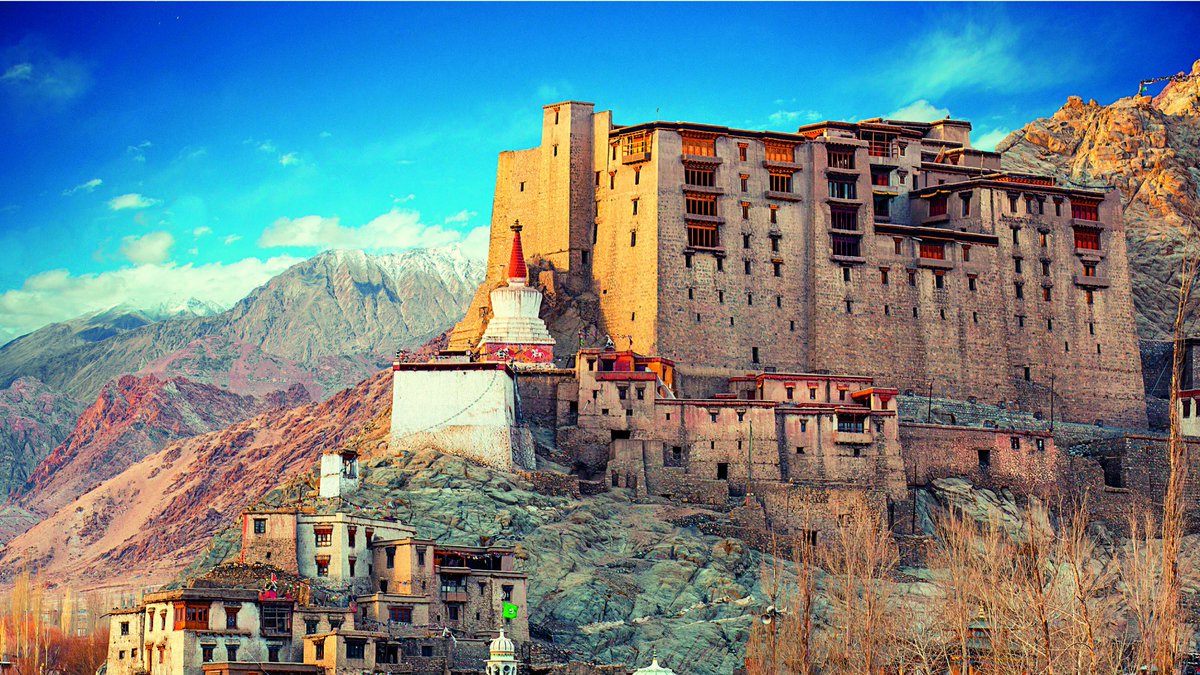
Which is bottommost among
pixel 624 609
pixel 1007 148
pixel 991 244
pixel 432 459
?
pixel 624 609

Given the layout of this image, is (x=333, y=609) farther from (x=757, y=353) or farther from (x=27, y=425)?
(x=27, y=425)

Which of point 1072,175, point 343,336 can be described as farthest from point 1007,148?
point 343,336

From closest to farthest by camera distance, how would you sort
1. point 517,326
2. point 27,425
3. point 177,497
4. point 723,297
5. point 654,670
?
point 654,670
point 517,326
point 723,297
point 177,497
point 27,425

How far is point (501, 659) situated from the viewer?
5950 cm

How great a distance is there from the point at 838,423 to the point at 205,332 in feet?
344

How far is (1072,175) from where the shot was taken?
112m

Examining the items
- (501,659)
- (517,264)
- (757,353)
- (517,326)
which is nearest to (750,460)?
(757,353)

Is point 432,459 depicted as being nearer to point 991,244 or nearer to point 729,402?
point 729,402

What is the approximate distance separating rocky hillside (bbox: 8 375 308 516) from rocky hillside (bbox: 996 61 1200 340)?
6370 centimetres

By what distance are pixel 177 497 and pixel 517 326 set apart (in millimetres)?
50050

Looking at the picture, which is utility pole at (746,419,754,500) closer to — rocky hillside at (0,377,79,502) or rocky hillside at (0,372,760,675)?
rocky hillside at (0,372,760,675)

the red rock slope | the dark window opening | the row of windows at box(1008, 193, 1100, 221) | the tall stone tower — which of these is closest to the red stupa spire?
the tall stone tower

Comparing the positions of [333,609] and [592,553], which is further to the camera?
[592,553]

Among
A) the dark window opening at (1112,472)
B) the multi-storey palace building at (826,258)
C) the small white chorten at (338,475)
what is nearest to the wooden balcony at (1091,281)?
the multi-storey palace building at (826,258)
